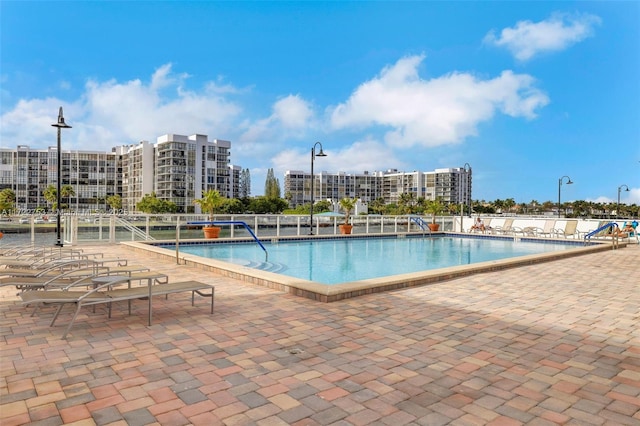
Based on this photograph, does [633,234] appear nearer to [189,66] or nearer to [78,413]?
[78,413]

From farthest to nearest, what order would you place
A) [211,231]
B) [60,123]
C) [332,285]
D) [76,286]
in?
1. [211,231]
2. [60,123]
3. [332,285]
4. [76,286]

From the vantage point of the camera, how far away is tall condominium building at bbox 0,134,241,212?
92.1 m

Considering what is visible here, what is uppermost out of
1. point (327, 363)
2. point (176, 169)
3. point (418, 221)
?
point (176, 169)

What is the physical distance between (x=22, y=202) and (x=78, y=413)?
380 ft

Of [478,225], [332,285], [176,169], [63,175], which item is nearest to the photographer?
[332,285]

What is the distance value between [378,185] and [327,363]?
154 m

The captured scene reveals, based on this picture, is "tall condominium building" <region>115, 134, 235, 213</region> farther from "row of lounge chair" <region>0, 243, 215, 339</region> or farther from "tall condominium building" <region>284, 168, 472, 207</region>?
"row of lounge chair" <region>0, 243, 215, 339</region>

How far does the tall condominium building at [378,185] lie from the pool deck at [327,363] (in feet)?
432

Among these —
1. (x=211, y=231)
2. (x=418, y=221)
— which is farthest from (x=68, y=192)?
(x=211, y=231)

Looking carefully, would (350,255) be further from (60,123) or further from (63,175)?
(63,175)

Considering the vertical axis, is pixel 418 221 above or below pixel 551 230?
above

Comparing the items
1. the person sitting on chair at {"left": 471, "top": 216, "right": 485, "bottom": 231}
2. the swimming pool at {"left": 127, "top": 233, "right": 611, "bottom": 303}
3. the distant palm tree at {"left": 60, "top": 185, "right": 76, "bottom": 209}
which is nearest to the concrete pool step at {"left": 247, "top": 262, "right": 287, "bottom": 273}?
the swimming pool at {"left": 127, "top": 233, "right": 611, "bottom": 303}

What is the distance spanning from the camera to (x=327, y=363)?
3.37 meters

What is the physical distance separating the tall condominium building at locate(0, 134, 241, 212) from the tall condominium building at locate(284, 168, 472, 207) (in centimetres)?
4388
